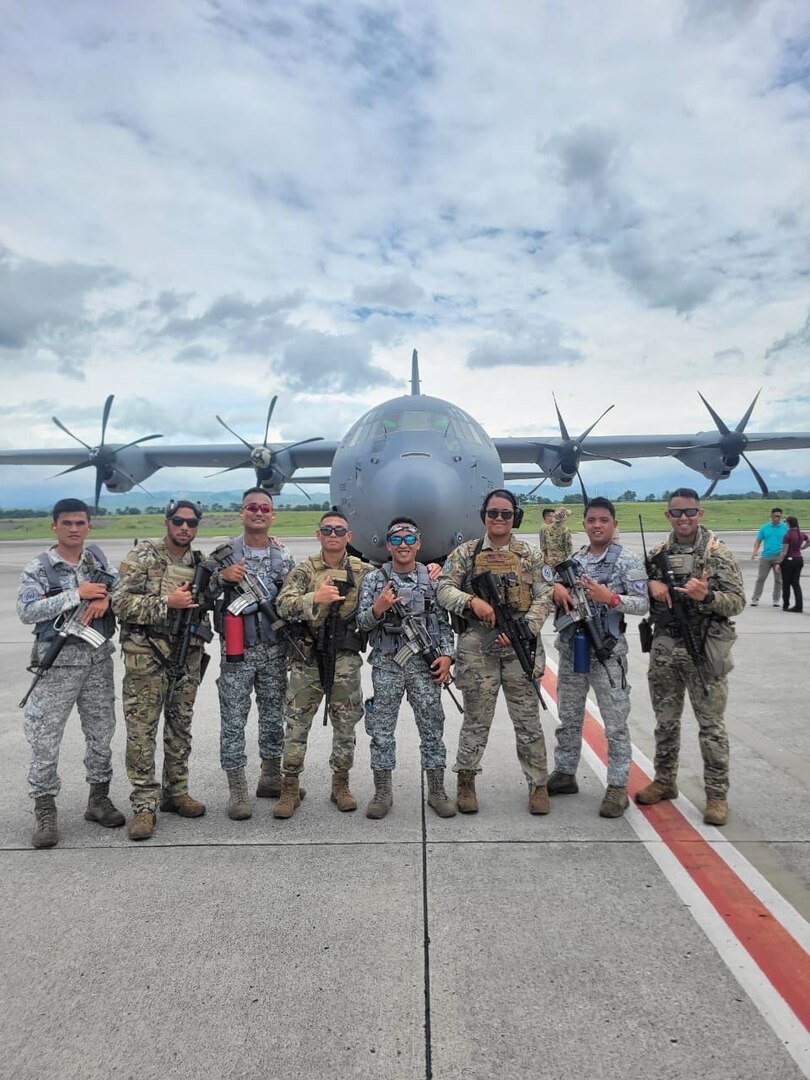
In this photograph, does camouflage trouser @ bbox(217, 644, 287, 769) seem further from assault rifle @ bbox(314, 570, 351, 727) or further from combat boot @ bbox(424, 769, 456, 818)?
combat boot @ bbox(424, 769, 456, 818)

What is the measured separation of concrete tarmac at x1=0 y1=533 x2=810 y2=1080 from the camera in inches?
96.0

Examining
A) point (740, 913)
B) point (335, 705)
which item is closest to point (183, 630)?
point (335, 705)

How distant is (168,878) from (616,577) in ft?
11.2

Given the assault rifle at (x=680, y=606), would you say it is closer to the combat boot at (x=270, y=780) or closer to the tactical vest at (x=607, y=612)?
the tactical vest at (x=607, y=612)

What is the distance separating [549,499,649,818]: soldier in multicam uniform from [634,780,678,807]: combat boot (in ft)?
0.62

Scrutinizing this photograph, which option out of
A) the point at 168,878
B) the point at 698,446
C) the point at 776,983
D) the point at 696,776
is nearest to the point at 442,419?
the point at 696,776

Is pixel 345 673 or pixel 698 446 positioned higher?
pixel 698 446

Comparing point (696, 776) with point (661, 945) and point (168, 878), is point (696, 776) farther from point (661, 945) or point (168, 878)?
point (168, 878)

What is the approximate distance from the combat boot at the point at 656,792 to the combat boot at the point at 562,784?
436 millimetres

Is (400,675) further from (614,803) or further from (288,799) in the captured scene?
(614,803)

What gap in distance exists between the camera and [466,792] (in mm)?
4543

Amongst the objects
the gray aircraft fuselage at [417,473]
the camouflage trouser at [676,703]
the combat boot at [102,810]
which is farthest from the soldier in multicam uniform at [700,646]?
the gray aircraft fuselage at [417,473]

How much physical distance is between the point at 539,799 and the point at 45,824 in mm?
3156

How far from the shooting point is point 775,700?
6988 millimetres
